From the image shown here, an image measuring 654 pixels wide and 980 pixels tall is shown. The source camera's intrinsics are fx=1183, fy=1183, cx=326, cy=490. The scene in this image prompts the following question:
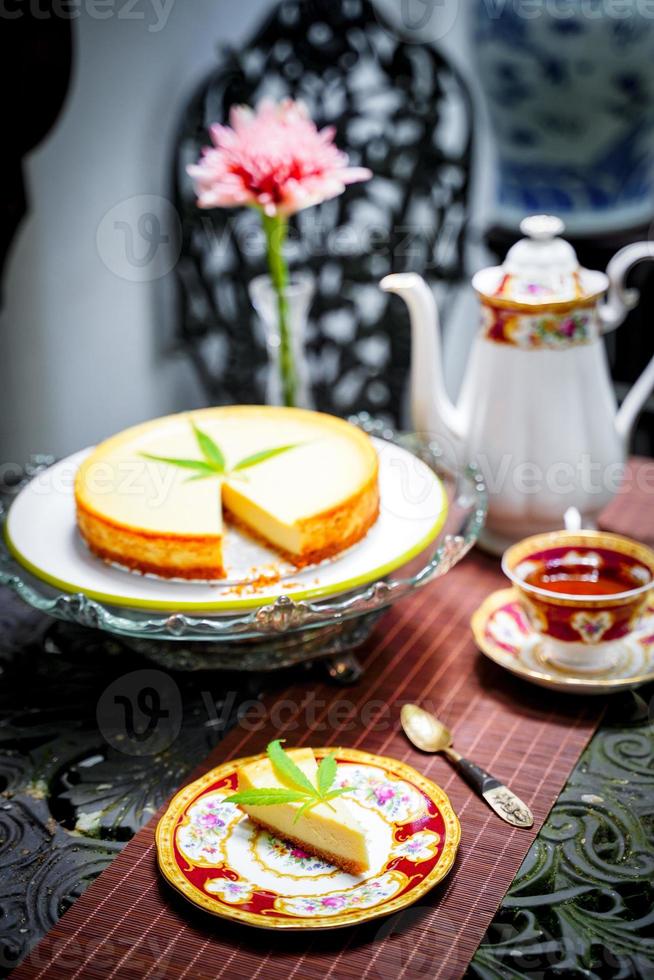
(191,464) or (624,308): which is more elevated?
(624,308)

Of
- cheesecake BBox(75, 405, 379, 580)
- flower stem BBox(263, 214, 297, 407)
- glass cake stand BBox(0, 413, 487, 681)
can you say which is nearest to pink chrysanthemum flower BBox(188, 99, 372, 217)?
flower stem BBox(263, 214, 297, 407)

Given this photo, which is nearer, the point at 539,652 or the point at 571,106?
the point at 539,652

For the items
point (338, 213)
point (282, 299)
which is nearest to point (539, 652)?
point (282, 299)

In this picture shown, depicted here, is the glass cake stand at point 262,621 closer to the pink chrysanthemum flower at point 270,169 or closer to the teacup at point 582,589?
the teacup at point 582,589

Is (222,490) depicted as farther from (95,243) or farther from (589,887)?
(95,243)

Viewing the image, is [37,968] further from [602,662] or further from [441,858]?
[602,662]

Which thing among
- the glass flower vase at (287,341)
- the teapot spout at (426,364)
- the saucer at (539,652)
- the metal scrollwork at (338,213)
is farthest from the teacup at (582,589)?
the metal scrollwork at (338,213)

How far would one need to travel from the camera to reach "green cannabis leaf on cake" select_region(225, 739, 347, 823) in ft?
2.85

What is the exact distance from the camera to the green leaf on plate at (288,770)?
89cm

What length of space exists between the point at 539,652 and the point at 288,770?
12.9 inches

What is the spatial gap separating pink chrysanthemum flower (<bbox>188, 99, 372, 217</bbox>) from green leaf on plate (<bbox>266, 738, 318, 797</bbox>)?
623 millimetres

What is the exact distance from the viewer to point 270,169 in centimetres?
127

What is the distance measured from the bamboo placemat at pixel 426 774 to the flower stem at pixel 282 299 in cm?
29

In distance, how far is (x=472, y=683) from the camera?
3.67 feet
